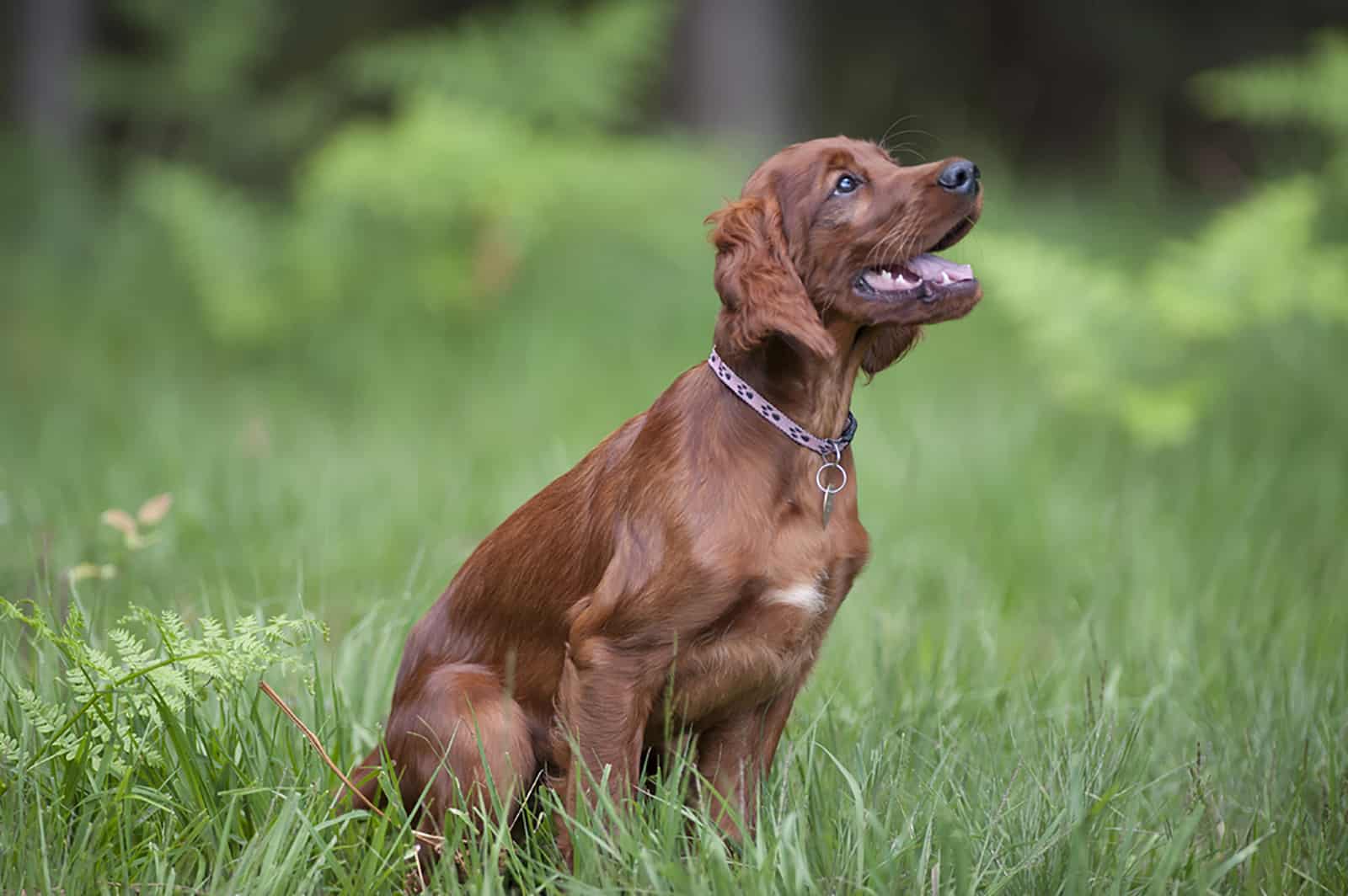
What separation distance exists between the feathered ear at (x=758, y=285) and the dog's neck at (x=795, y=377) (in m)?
0.06

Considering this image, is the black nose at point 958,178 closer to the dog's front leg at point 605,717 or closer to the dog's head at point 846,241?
the dog's head at point 846,241

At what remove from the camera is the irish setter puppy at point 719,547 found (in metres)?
2.48

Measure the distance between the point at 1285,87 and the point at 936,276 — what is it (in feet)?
14.8

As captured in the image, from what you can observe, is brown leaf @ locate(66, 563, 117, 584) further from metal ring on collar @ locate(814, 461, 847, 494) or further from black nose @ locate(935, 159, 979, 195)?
black nose @ locate(935, 159, 979, 195)

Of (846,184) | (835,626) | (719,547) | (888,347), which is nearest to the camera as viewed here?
(719,547)

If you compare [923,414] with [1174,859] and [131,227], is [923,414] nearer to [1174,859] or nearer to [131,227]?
[1174,859]


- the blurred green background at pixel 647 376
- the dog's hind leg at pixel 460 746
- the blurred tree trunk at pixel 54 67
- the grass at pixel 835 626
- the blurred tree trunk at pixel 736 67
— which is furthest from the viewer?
the blurred tree trunk at pixel 54 67

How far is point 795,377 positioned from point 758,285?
20 centimetres

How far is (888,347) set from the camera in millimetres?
2887

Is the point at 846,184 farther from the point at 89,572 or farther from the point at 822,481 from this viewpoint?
the point at 89,572

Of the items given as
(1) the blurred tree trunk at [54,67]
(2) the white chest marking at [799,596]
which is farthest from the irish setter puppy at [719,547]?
(1) the blurred tree trunk at [54,67]

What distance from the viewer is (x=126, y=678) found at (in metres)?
2.38

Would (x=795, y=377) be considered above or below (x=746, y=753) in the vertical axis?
above

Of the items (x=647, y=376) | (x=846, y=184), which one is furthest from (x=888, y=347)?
(x=647, y=376)
